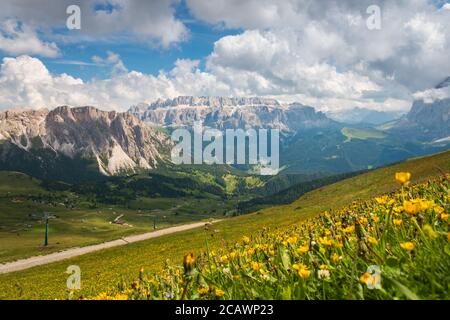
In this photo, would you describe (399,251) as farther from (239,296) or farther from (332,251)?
(239,296)

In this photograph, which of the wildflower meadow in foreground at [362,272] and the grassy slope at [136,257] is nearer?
the wildflower meadow in foreground at [362,272]

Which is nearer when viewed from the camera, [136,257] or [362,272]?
[362,272]

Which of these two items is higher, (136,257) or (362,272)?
(362,272)

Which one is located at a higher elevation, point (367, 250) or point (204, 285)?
point (367, 250)

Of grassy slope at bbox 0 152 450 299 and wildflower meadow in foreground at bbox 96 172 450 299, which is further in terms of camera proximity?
grassy slope at bbox 0 152 450 299

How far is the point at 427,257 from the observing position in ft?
11.0
